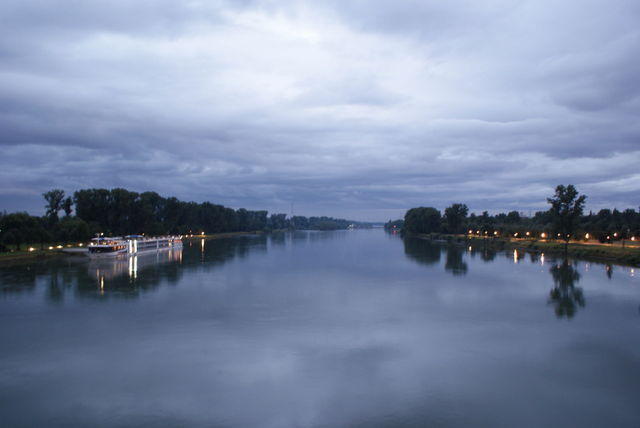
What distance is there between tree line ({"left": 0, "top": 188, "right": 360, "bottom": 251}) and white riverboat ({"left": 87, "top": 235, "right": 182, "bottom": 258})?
419 cm

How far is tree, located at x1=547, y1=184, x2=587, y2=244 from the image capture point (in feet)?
177

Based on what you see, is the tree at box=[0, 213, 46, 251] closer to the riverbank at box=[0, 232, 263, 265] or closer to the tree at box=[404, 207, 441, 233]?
the riverbank at box=[0, 232, 263, 265]

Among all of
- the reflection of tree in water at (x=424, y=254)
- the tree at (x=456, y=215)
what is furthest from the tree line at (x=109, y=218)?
the tree at (x=456, y=215)

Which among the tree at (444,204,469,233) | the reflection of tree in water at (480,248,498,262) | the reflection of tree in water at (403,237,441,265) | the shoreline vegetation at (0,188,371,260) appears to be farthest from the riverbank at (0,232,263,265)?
the tree at (444,204,469,233)

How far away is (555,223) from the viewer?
5591 cm

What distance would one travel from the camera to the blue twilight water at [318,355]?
10.3 meters

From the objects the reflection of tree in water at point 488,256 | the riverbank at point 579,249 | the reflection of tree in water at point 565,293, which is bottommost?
the reflection of tree in water at point 565,293

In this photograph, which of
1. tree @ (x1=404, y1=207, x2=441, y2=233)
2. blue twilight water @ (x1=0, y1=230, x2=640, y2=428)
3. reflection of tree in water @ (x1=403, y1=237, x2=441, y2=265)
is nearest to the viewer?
blue twilight water @ (x1=0, y1=230, x2=640, y2=428)

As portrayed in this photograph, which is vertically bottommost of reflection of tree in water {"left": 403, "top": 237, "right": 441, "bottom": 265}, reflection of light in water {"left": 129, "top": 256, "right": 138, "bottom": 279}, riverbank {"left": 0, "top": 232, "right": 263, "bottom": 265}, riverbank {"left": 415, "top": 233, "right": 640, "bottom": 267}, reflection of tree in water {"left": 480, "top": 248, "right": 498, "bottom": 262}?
reflection of tree in water {"left": 480, "top": 248, "right": 498, "bottom": 262}

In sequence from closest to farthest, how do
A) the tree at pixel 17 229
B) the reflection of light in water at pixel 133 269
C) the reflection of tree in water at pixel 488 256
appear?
the reflection of light in water at pixel 133 269 < the tree at pixel 17 229 < the reflection of tree in water at pixel 488 256

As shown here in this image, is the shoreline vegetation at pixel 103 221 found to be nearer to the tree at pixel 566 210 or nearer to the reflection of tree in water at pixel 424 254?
the reflection of tree in water at pixel 424 254

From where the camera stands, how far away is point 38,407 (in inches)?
414

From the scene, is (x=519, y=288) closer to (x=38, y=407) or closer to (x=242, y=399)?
(x=242, y=399)

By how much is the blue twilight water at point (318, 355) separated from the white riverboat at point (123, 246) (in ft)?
60.0
